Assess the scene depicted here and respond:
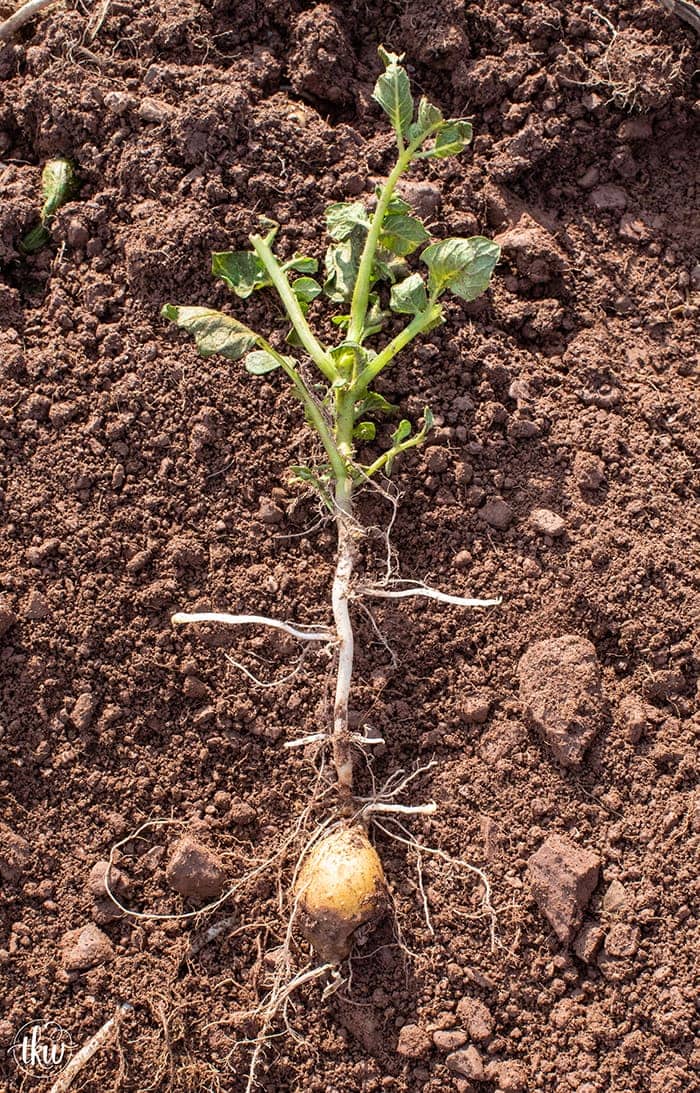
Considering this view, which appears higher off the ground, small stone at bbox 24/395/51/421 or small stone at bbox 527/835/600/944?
small stone at bbox 24/395/51/421

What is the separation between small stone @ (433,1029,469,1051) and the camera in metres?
1.81

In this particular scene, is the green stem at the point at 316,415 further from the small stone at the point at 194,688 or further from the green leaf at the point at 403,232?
the small stone at the point at 194,688

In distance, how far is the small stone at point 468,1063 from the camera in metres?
1.79

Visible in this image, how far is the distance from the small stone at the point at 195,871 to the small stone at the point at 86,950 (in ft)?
0.53

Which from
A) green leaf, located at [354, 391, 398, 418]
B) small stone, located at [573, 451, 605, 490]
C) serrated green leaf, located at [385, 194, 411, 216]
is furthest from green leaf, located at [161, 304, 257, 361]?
small stone, located at [573, 451, 605, 490]

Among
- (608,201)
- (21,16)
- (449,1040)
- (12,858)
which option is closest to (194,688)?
(12,858)

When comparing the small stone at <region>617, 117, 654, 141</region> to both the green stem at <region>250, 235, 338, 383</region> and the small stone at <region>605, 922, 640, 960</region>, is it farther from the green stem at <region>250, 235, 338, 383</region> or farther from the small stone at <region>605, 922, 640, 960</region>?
the small stone at <region>605, 922, 640, 960</region>

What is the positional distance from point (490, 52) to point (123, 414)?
1122 mm

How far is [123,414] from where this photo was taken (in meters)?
2.04

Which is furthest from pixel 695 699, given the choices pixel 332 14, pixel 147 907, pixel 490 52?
pixel 332 14

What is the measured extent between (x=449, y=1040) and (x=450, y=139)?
167 centimetres

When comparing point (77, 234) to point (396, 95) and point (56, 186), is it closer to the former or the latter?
point (56, 186)

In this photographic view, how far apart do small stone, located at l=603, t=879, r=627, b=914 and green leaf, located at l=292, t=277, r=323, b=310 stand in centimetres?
126

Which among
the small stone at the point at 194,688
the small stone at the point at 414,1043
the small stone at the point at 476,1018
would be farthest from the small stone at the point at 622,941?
the small stone at the point at 194,688
